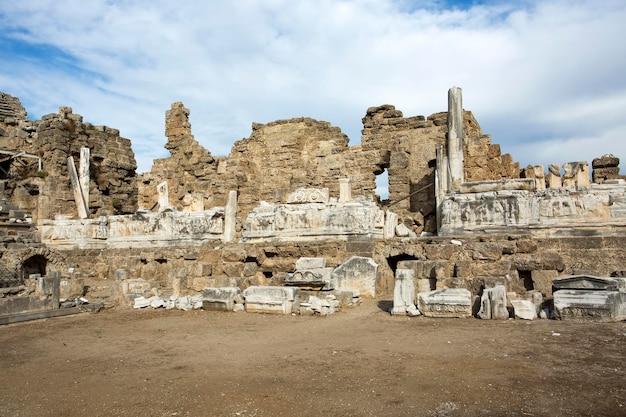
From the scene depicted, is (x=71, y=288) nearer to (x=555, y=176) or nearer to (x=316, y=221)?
(x=316, y=221)

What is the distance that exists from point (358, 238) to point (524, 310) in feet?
12.1

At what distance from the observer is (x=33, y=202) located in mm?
16406

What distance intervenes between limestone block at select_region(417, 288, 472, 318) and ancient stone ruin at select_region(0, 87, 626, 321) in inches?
0.7

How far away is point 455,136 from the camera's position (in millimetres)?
12805

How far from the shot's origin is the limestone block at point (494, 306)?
602cm

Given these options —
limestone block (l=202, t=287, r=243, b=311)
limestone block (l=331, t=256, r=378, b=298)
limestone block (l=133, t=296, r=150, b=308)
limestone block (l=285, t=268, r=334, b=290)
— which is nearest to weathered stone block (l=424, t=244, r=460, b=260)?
limestone block (l=331, t=256, r=378, b=298)

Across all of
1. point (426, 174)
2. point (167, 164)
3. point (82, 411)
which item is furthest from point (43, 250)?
point (167, 164)

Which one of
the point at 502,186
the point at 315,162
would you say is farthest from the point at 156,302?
the point at 315,162

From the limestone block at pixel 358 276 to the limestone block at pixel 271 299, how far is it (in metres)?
1.17

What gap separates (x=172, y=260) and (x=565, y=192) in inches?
310

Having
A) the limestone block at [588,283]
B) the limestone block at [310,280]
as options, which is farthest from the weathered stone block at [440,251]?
the limestone block at [588,283]

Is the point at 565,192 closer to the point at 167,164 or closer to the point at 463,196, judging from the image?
the point at 463,196

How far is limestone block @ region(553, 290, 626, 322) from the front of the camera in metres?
5.48

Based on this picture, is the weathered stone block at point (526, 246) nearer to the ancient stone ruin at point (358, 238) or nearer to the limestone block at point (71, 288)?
the ancient stone ruin at point (358, 238)
